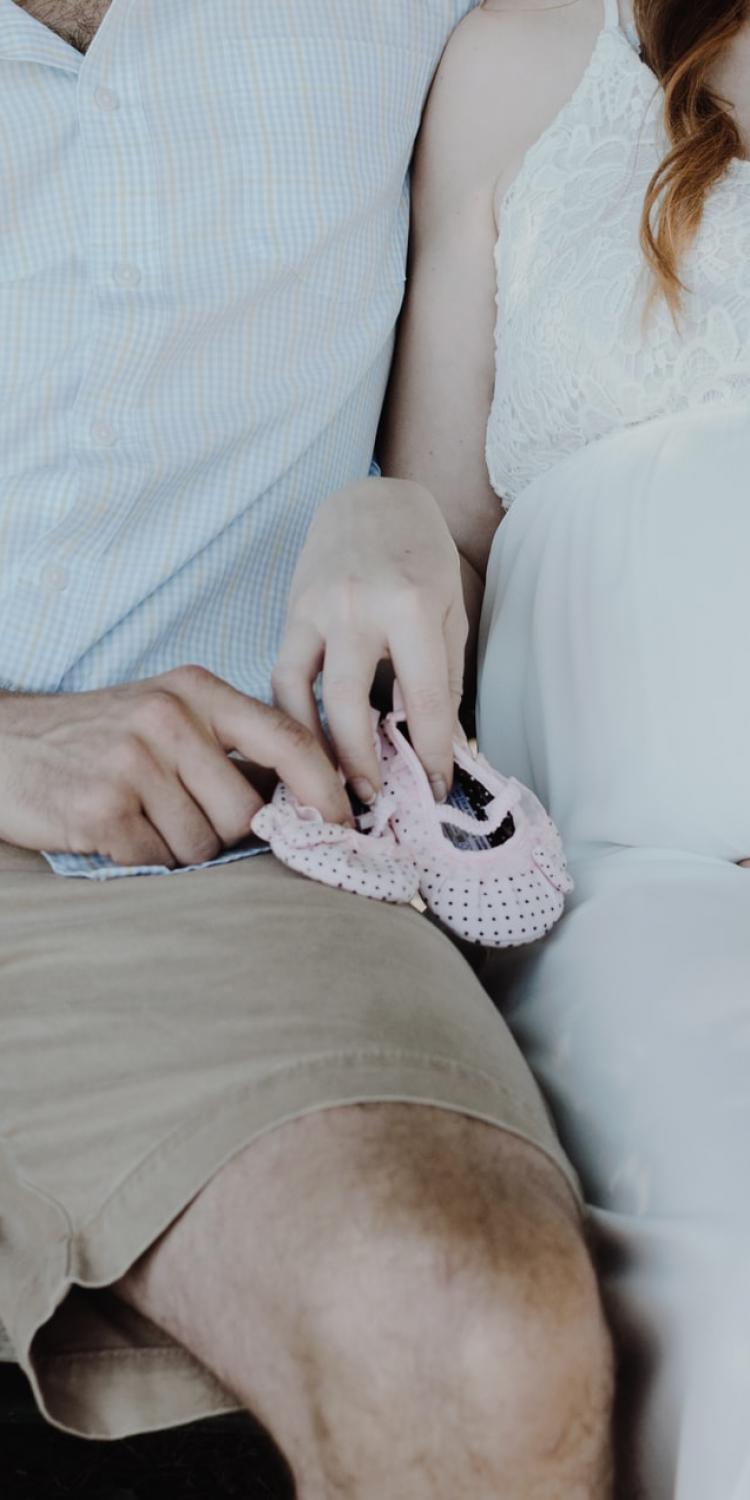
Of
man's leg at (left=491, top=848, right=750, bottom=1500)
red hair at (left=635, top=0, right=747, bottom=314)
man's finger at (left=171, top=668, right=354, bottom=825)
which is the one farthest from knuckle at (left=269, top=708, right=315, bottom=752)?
red hair at (left=635, top=0, right=747, bottom=314)

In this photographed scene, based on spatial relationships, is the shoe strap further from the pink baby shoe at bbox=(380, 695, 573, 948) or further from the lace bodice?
the lace bodice

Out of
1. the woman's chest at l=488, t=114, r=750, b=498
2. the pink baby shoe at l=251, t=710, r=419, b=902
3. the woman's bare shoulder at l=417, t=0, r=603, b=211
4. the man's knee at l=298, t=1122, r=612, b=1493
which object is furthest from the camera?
the woman's bare shoulder at l=417, t=0, r=603, b=211

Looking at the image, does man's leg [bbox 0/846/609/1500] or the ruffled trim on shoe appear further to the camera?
the ruffled trim on shoe

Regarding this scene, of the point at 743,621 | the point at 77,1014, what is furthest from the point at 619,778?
the point at 77,1014

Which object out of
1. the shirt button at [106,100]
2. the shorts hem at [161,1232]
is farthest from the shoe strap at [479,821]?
the shirt button at [106,100]

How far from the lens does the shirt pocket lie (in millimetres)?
1183

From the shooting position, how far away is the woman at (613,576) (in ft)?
2.17

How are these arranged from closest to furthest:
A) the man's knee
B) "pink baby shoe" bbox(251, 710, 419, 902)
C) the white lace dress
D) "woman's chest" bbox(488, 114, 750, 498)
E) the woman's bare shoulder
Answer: the man's knee < the white lace dress < "pink baby shoe" bbox(251, 710, 419, 902) < "woman's chest" bbox(488, 114, 750, 498) < the woman's bare shoulder

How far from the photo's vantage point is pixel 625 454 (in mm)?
1075

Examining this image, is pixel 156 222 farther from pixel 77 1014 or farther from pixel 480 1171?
pixel 480 1171

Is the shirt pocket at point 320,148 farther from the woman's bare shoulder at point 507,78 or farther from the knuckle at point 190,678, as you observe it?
the knuckle at point 190,678

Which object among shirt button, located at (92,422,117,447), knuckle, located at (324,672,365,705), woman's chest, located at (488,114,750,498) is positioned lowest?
knuckle, located at (324,672,365,705)

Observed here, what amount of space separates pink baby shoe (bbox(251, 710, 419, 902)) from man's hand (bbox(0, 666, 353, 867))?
0.06ft

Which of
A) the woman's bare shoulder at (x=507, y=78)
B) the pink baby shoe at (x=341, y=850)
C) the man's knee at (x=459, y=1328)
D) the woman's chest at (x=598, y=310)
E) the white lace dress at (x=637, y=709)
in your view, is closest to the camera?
the man's knee at (x=459, y=1328)
